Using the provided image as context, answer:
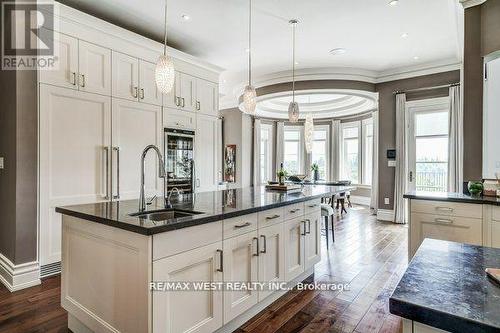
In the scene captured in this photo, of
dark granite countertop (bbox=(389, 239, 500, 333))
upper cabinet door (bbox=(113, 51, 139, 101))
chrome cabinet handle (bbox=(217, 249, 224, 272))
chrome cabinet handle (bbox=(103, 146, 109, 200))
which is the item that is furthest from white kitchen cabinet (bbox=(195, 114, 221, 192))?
dark granite countertop (bbox=(389, 239, 500, 333))

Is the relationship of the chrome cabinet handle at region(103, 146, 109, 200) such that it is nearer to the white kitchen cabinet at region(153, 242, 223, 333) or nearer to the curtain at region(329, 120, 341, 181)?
the white kitchen cabinet at region(153, 242, 223, 333)

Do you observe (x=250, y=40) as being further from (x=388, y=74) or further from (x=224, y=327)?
(x=224, y=327)

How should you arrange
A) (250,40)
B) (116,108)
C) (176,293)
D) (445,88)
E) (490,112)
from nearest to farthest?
(176,293)
(490,112)
(116,108)
(250,40)
(445,88)

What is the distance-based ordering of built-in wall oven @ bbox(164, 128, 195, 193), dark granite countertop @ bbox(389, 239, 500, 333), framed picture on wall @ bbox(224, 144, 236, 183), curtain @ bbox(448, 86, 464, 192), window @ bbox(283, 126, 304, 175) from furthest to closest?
window @ bbox(283, 126, 304, 175) → framed picture on wall @ bbox(224, 144, 236, 183) → curtain @ bbox(448, 86, 464, 192) → built-in wall oven @ bbox(164, 128, 195, 193) → dark granite countertop @ bbox(389, 239, 500, 333)

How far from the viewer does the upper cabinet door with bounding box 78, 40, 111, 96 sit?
3061 mm

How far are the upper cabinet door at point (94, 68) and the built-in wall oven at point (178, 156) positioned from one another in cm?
94

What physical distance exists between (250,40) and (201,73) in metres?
0.89

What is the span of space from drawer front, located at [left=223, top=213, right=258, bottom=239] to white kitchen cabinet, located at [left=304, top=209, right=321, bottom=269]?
88 cm

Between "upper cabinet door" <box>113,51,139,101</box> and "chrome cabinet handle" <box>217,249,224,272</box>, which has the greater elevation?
"upper cabinet door" <box>113,51,139,101</box>

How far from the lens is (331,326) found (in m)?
2.18

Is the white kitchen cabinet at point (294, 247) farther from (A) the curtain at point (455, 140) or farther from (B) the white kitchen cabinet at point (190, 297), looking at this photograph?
(A) the curtain at point (455, 140)

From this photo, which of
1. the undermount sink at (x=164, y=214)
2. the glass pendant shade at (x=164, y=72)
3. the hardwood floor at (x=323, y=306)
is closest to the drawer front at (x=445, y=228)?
the hardwood floor at (x=323, y=306)

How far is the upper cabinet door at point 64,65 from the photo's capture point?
2.85 meters

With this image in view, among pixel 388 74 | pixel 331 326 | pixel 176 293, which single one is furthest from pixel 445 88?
pixel 176 293
